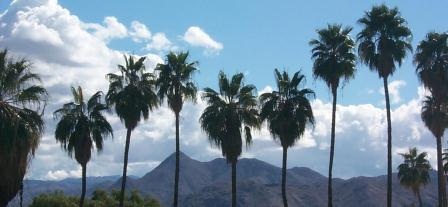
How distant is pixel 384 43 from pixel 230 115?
44.8 ft

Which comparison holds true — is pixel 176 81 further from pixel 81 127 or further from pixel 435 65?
pixel 435 65

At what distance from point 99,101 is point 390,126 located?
24421 mm

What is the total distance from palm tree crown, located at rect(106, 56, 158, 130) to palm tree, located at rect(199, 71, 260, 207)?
6.02 metres

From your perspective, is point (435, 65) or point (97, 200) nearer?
point (435, 65)

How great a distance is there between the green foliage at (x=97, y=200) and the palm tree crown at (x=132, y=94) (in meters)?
28.5

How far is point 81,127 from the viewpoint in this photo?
55.6 metres

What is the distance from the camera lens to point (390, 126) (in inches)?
2090

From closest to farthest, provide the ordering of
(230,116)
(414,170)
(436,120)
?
(230,116) < (436,120) < (414,170)

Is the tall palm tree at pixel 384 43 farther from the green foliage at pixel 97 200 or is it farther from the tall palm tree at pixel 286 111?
the green foliage at pixel 97 200

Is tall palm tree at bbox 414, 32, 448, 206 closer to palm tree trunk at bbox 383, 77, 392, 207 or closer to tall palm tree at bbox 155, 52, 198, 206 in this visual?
palm tree trunk at bbox 383, 77, 392, 207

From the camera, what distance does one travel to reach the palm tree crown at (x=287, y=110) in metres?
53.4

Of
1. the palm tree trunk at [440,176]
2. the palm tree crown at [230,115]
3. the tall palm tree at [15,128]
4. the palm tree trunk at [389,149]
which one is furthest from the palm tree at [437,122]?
Answer: the tall palm tree at [15,128]

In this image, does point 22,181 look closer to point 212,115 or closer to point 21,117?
point 21,117

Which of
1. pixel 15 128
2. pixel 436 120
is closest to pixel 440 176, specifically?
pixel 436 120
